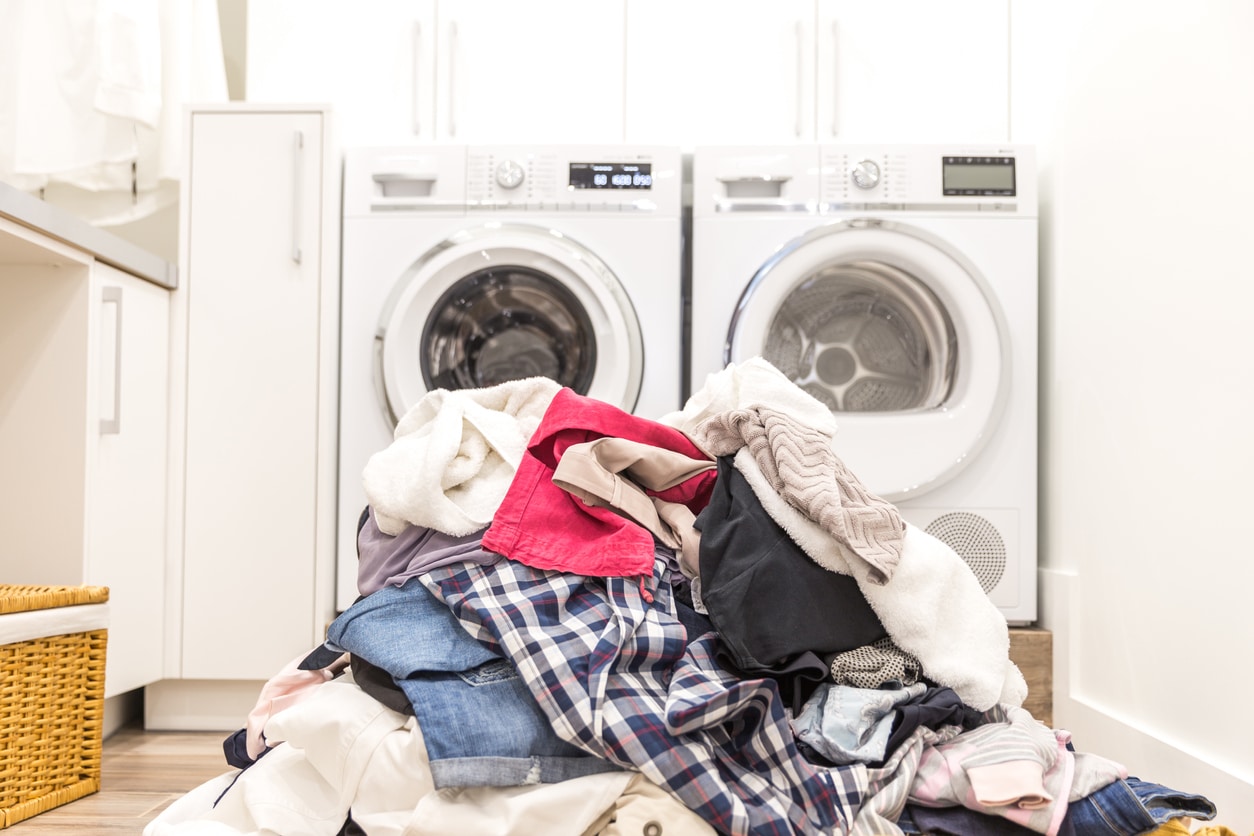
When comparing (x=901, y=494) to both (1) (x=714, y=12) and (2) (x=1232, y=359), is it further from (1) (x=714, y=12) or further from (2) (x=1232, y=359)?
(1) (x=714, y=12)

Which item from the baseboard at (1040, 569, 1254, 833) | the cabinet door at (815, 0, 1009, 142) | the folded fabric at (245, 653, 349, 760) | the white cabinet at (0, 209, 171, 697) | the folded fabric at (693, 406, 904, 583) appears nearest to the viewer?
the folded fabric at (693, 406, 904, 583)

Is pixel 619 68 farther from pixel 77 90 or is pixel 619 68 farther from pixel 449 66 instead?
pixel 77 90

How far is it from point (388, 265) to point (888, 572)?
51.1 inches

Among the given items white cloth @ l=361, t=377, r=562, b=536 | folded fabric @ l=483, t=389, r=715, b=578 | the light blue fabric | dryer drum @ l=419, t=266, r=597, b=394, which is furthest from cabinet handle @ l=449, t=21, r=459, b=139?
the light blue fabric

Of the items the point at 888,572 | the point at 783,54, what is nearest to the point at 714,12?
the point at 783,54

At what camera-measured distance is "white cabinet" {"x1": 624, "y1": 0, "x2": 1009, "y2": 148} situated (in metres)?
2.04

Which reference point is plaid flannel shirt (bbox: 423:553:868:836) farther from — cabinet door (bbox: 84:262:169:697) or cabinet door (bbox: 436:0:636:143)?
cabinet door (bbox: 436:0:636:143)

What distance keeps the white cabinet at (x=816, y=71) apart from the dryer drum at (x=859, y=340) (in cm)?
45

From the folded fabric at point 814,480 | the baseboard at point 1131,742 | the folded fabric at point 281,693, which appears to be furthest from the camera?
the baseboard at point 1131,742

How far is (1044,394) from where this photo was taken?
1.78 metres

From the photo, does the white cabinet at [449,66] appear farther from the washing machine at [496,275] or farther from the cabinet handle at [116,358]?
the cabinet handle at [116,358]

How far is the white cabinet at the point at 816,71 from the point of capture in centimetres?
204

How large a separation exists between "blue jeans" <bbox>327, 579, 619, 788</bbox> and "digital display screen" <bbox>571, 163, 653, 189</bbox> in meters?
1.15

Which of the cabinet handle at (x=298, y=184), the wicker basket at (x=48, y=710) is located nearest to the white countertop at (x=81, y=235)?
the cabinet handle at (x=298, y=184)
